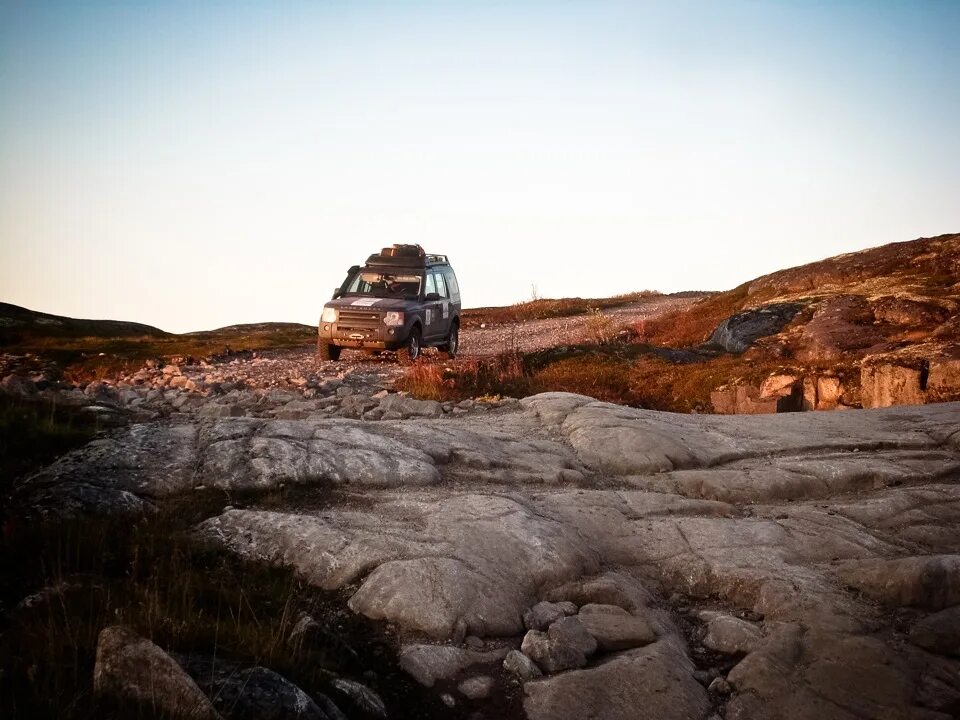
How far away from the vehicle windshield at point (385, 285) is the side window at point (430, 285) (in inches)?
8.6

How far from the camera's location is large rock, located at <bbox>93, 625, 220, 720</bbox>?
362cm

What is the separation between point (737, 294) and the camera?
27.3 meters

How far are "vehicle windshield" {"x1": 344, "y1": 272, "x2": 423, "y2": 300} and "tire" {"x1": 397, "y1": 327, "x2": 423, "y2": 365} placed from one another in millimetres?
915

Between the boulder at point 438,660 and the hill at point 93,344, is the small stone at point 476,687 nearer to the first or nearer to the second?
the boulder at point 438,660

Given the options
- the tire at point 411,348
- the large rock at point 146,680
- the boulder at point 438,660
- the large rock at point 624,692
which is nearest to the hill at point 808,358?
the tire at point 411,348

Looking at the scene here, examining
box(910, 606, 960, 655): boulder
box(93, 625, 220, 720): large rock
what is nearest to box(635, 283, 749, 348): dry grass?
box(910, 606, 960, 655): boulder

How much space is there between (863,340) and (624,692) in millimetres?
13334

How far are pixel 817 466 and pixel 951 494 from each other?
4.21 feet

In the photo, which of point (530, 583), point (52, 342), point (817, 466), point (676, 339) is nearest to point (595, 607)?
point (530, 583)

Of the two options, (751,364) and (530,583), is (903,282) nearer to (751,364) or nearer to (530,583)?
(751,364)

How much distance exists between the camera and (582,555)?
6.29 metres

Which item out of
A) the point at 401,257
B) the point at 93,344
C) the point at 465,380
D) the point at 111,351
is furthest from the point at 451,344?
the point at 93,344

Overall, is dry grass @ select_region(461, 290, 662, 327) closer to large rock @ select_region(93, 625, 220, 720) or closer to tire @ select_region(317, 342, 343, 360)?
tire @ select_region(317, 342, 343, 360)

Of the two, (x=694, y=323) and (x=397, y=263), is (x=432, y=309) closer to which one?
(x=397, y=263)
